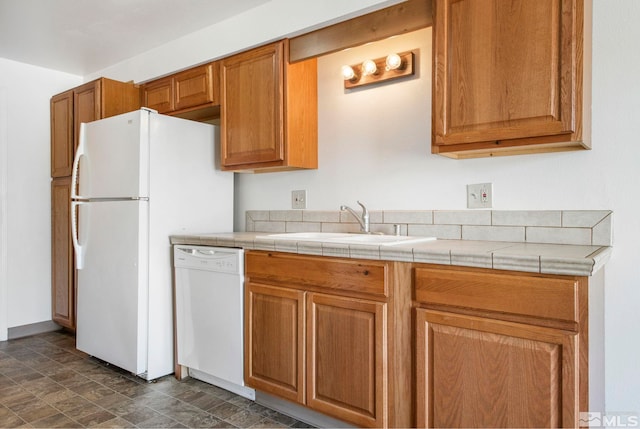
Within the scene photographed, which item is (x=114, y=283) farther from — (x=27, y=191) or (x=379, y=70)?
(x=379, y=70)

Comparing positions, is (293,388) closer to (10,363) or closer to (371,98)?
(371,98)

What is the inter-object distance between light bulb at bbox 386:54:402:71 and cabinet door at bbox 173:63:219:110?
1.16 metres

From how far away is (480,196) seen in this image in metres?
2.02

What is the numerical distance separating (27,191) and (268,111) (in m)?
2.40

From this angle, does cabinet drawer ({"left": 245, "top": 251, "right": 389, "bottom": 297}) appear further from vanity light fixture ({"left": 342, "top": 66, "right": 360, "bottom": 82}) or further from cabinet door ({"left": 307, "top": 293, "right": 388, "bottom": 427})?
vanity light fixture ({"left": 342, "top": 66, "right": 360, "bottom": 82})

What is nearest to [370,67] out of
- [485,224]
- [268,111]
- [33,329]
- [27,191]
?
[268,111]

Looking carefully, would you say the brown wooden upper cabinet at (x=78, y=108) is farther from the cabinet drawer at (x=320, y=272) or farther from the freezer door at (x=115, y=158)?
the cabinet drawer at (x=320, y=272)

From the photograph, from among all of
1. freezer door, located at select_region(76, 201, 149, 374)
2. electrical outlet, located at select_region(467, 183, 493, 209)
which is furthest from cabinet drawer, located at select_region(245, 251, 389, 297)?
freezer door, located at select_region(76, 201, 149, 374)

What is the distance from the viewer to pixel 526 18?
160cm

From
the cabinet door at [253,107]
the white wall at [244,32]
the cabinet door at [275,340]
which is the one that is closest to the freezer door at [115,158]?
the cabinet door at [253,107]

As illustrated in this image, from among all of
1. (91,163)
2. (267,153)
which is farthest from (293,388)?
(91,163)

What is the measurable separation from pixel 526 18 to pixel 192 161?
79.1 inches

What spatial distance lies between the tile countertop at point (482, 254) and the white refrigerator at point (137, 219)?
727 millimetres

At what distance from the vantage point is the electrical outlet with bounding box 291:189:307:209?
2.71 metres
